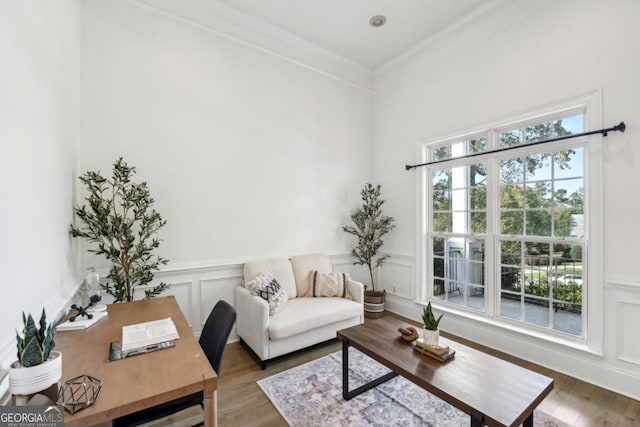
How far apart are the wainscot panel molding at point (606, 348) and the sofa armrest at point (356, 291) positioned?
1.30 meters

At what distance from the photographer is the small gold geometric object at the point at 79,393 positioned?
0.93 meters

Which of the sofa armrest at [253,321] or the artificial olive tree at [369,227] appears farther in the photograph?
the artificial olive tree at [369,227]

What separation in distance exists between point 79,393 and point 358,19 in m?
3.82

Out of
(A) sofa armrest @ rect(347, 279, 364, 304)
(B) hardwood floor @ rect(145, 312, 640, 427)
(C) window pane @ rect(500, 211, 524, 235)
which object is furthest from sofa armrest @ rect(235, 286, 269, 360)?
(C) window pane @ rect(500, 211, 524, 235)

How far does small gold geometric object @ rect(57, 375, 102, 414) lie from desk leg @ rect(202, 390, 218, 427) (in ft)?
1.22

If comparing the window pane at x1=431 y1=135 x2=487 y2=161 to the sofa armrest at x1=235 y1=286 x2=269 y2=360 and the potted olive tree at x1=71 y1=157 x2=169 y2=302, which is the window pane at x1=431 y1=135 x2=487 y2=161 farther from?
the potted olive tree at x1=71 y1=157 x2=169 y2=302

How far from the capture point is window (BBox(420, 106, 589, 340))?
2568mm

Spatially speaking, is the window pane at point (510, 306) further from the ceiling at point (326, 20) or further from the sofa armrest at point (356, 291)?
the ceiling at point (326, 20)

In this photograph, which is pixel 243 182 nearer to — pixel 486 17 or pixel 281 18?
pixel 281 18

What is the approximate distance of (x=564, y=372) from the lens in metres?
2.50

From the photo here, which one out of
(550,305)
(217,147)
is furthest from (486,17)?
(217,147)

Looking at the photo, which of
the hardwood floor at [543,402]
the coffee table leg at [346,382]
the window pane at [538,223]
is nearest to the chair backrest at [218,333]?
the hardwood floor at [543,402]

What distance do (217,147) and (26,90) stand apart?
71.4 inches

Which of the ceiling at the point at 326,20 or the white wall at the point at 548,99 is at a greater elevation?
the ceiling at the point at 326,20
